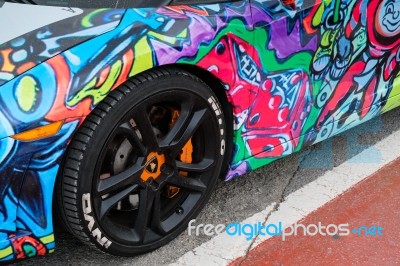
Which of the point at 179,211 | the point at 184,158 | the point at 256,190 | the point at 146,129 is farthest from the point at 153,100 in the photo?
the point at 256,190

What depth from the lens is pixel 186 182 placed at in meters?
2.93

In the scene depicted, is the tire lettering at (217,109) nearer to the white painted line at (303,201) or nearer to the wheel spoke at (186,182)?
the wheel spoke at (186,182)

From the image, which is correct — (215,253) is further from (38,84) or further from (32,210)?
(38,84)

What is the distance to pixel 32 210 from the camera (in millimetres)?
2395

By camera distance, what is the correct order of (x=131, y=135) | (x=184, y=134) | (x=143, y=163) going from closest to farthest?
(x=131, y=135) → (x=143, y=163) → (x=184, y=134)

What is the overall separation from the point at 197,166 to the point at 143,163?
34cm

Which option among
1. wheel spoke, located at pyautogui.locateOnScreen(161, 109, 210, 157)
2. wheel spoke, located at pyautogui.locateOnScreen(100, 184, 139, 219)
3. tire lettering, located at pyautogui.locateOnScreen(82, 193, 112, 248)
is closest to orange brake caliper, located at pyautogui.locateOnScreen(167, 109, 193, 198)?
wheel spoke, located at pyautogui.locateOnScreen(161, 109, 210, 157)

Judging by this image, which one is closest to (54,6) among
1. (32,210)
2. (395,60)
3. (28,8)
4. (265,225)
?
(28,8)

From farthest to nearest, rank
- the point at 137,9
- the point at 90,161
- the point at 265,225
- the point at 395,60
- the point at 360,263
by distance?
the point at 395,60
the point at 265,225
the point at 360,263
the point at 137,9
the point at 90,161

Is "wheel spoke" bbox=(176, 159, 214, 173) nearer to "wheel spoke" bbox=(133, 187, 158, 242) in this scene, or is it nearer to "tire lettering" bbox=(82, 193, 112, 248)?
"wheel spoke" bbox=(133, 187, 158, 242)

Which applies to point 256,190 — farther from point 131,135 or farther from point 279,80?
point 131,135

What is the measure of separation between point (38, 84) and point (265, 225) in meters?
1.39

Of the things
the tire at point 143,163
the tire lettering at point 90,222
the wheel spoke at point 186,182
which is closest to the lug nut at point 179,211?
the tire at point 143,163

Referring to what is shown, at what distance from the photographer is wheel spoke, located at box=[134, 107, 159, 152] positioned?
2.58 m
